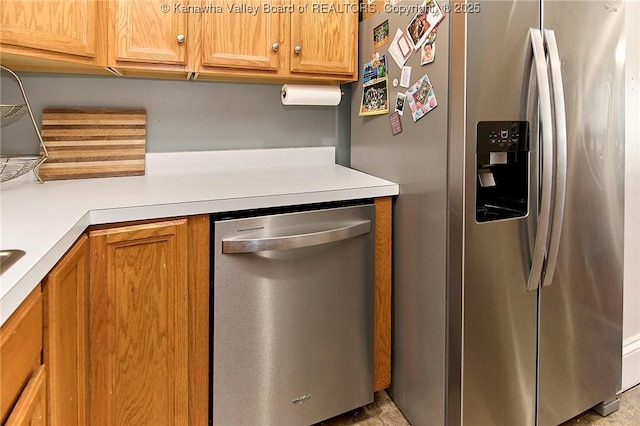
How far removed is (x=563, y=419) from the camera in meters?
1.58

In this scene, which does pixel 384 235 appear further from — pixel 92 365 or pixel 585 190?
pixel 92 365

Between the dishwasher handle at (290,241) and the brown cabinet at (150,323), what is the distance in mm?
91

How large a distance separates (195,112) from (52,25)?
2.09ft

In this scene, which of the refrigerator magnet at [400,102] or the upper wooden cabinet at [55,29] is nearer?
the upper wooden cabinet at [55,29]

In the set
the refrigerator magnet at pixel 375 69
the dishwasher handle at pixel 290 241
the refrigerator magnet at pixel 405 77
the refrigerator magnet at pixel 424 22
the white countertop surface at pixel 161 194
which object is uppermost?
the refrigerator magnet at pixel 424 22

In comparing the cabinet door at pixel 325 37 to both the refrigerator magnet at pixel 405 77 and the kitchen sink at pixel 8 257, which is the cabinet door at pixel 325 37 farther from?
the kitchen sink at pixel 8 257

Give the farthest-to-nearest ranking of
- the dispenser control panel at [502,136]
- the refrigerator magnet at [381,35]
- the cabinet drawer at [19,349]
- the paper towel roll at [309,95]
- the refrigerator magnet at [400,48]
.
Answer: the paper towel roll at [309,95], the refrigerator magnet at [381,35], the refrigerator magnet at [400,48], the dispenser control panel at [502,136], the cabinet drawer at [19,349]

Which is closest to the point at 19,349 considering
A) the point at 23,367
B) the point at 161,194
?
the point at 23,367

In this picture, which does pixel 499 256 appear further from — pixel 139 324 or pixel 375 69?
pixel 139 324

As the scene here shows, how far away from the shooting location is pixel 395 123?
1.63m

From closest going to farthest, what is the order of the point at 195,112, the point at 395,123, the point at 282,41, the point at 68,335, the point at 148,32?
the point at 68,335, the point at 148,32, the point at 395,123, the point at 282,41, the point at 195,112

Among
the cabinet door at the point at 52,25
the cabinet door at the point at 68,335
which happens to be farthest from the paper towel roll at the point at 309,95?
the cabinet door at the point at 68,335

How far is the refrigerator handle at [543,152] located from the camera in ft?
4.29

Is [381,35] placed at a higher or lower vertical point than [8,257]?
higher
